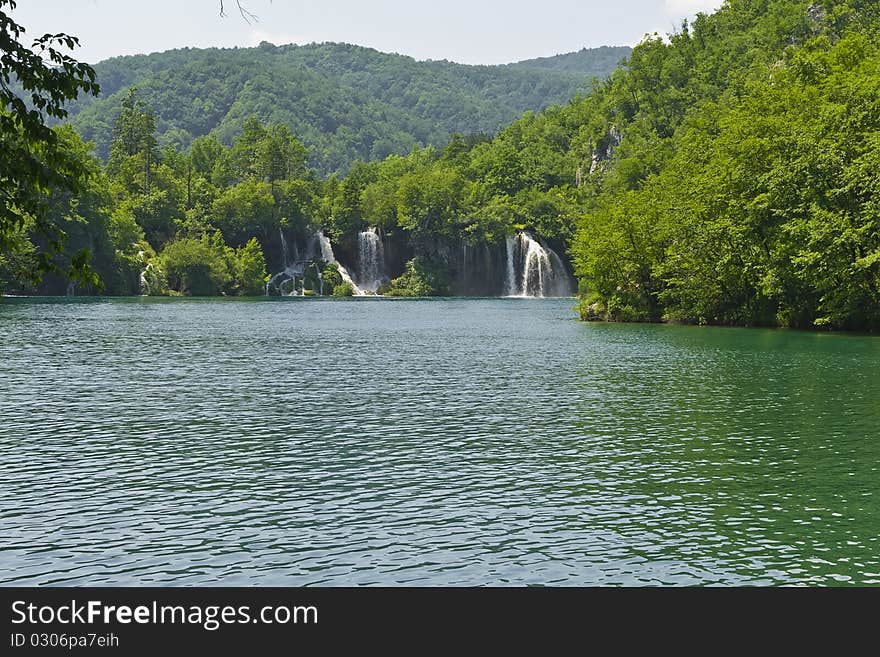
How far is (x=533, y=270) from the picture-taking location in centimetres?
14500

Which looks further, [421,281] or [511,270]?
[421,281]

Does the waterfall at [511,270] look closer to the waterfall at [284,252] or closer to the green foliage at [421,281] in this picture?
the green foliage at [421,281]

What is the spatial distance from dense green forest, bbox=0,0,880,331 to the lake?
4.58m

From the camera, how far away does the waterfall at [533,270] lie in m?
143

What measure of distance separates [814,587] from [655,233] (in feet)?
200

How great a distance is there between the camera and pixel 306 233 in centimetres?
15500

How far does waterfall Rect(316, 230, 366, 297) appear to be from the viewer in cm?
14750

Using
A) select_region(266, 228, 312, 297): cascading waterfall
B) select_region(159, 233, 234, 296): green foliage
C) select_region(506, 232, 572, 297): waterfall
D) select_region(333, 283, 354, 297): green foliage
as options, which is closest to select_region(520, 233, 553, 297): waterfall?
select_region(506, 232, 572, 297): waterfall

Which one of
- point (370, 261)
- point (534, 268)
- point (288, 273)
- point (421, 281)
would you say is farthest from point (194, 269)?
point (534, 268)

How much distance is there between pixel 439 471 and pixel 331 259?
13256 centimetres

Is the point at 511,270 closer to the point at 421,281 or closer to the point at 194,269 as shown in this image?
the point at 421,281

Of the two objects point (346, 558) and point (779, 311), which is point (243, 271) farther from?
point (346, 558)

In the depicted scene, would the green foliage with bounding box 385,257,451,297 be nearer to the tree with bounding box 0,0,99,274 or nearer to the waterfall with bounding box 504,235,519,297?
the waterfall with bounding box 504,235,519,297

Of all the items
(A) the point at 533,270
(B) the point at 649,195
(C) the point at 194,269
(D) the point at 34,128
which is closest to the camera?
(D) the point at 34,128
